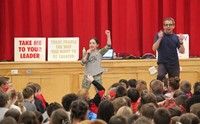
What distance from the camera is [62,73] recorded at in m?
13.1

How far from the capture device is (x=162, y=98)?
8.44m

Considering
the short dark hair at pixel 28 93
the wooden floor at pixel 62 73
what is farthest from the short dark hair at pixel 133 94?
the wooden floor at pixel 62 73

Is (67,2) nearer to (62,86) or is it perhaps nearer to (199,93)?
(62,86)

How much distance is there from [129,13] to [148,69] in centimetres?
207

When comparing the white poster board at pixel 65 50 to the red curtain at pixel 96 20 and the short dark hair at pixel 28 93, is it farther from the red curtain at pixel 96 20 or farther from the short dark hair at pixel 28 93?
the short dark hair at pixel 28 93

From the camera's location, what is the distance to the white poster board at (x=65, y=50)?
1330 centimetres

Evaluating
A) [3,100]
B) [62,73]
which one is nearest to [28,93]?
[3,100]

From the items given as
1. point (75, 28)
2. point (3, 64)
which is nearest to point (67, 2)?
point (75, 28)

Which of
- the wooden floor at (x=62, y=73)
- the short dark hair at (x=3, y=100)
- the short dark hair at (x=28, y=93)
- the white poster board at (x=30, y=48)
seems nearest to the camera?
the short dark hair at (x=3, y=100)

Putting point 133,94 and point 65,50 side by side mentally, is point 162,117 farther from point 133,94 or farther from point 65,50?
point 65,50

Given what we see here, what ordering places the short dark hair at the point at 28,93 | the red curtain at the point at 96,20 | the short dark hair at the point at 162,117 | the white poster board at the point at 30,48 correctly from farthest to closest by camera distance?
the red curtain at the point at 96,20, the white poster board at the point at 30,48, the short dark hair at the point at 28,93, the short dark hair at the point at 162,117

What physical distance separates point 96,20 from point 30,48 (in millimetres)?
2240

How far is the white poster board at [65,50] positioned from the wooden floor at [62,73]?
270 mm

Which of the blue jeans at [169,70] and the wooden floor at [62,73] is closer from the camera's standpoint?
the blue jeans at [169,70]
